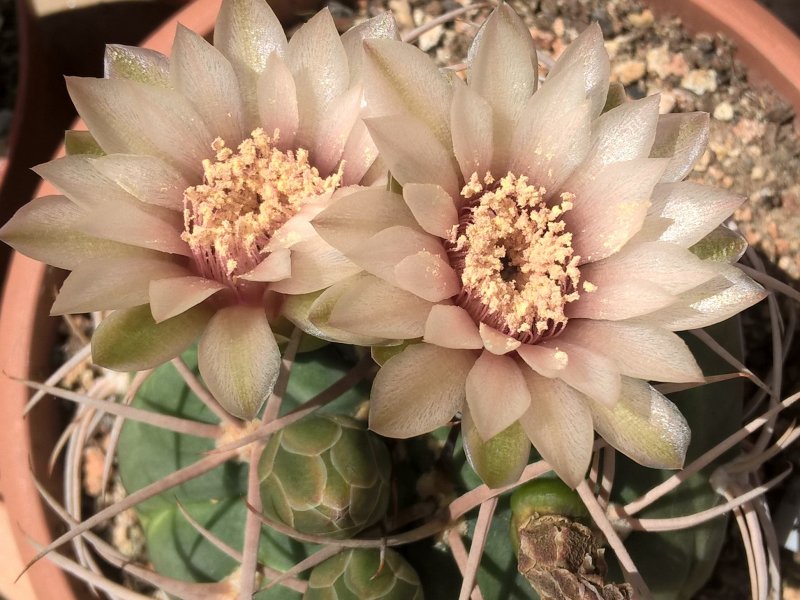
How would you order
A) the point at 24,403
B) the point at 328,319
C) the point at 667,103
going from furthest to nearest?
1. the point at 667,103
2. the point at 24,403
3. the point at 328,319

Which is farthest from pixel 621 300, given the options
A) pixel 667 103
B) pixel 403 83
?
pixel 667 103

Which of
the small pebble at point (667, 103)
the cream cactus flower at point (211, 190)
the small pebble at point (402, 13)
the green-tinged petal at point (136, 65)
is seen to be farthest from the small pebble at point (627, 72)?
the green-tinged petal at point (136, 65)

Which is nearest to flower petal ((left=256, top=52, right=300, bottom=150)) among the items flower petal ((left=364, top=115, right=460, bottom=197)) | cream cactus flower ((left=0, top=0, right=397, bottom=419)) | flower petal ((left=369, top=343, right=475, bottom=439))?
cream cactus flower ((left=0, top=0, right=397, bottom=419))

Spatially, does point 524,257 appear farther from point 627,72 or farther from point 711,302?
point 627,72

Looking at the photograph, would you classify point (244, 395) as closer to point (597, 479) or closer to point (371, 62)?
point (371, 62)

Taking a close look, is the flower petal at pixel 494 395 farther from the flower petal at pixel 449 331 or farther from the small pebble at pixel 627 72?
the small pebble at pixel 627 72

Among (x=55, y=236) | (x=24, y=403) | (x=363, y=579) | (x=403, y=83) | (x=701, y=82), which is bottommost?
(x=24, y=403)
